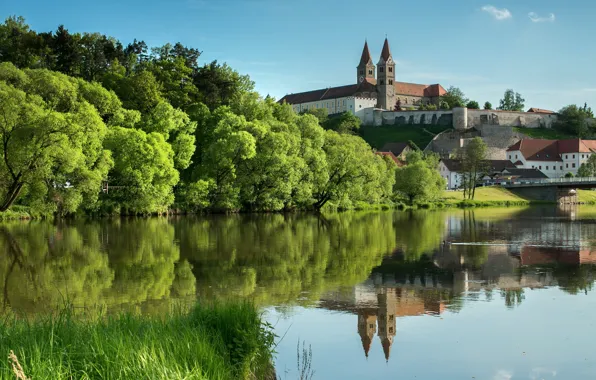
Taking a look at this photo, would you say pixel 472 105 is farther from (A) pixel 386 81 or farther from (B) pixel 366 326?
(B) pixel 366 326

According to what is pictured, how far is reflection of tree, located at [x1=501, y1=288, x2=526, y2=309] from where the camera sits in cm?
1580

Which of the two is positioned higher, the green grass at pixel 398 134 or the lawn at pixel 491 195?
the green grass at pixel 398 134

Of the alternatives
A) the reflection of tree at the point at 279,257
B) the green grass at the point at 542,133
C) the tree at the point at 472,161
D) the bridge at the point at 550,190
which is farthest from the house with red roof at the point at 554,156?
the reflection of tree at the point at 279,257

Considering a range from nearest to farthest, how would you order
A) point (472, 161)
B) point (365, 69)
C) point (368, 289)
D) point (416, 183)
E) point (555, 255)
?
point (368, 289) → point (555, 255) → point (416, 183) → point (472, 161) → point (365, 69)

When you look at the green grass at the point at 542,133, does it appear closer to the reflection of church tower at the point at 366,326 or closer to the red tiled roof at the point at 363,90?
the red tiled roof at the point at 363,90

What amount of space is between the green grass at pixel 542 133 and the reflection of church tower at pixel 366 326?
160237 millimetres

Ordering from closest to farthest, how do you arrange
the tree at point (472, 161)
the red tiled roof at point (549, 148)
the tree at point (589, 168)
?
the tree at point (472, 161), the tree at point (589, 168), the red tiled roof at point (549, 148)

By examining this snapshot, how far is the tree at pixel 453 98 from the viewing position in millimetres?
177300

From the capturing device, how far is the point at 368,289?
687 inches

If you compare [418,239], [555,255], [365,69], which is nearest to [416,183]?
[418,239]

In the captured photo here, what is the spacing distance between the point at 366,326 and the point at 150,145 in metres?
41.6

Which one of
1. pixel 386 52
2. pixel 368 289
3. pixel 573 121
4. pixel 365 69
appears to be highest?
pixel 386 52

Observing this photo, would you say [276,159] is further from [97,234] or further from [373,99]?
[373,99]

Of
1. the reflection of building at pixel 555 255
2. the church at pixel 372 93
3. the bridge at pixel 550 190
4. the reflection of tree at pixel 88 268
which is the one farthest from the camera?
the church at pixel 372 93
